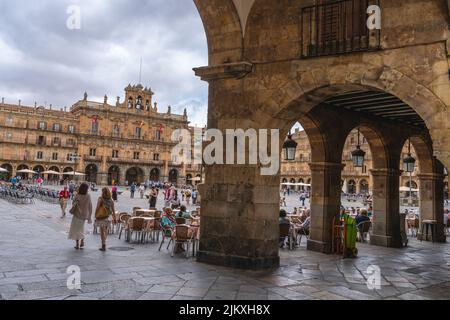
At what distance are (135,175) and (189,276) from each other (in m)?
62.6

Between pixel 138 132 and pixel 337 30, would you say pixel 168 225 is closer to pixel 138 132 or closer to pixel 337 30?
pixel 337 30

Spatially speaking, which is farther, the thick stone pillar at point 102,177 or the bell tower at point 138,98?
the bell tower at point 138,98

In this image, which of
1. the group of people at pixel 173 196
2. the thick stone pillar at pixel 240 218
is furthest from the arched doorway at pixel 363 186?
the thick stone pillar at pixel 240 218

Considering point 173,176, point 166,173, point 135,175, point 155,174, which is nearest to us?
A: point 135,175

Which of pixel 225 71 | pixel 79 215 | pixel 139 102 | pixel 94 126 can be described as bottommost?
pixel 79 215

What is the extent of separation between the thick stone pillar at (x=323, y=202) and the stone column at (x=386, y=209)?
1808 millimetres

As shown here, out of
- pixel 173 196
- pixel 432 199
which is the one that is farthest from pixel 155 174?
pixel 432 199

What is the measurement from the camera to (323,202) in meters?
8.63

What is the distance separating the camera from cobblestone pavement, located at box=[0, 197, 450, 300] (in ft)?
→ 15.4

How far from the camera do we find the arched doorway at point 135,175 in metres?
65.4

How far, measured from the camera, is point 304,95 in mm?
6051

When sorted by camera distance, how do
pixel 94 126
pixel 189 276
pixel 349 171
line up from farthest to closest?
pixel 94 126 → pixel 349 171 → pixel 189 276

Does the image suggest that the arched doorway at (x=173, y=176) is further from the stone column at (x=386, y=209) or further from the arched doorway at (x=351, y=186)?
the stone column at (x=386, y=209)

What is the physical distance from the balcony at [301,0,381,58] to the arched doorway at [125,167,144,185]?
202ft
